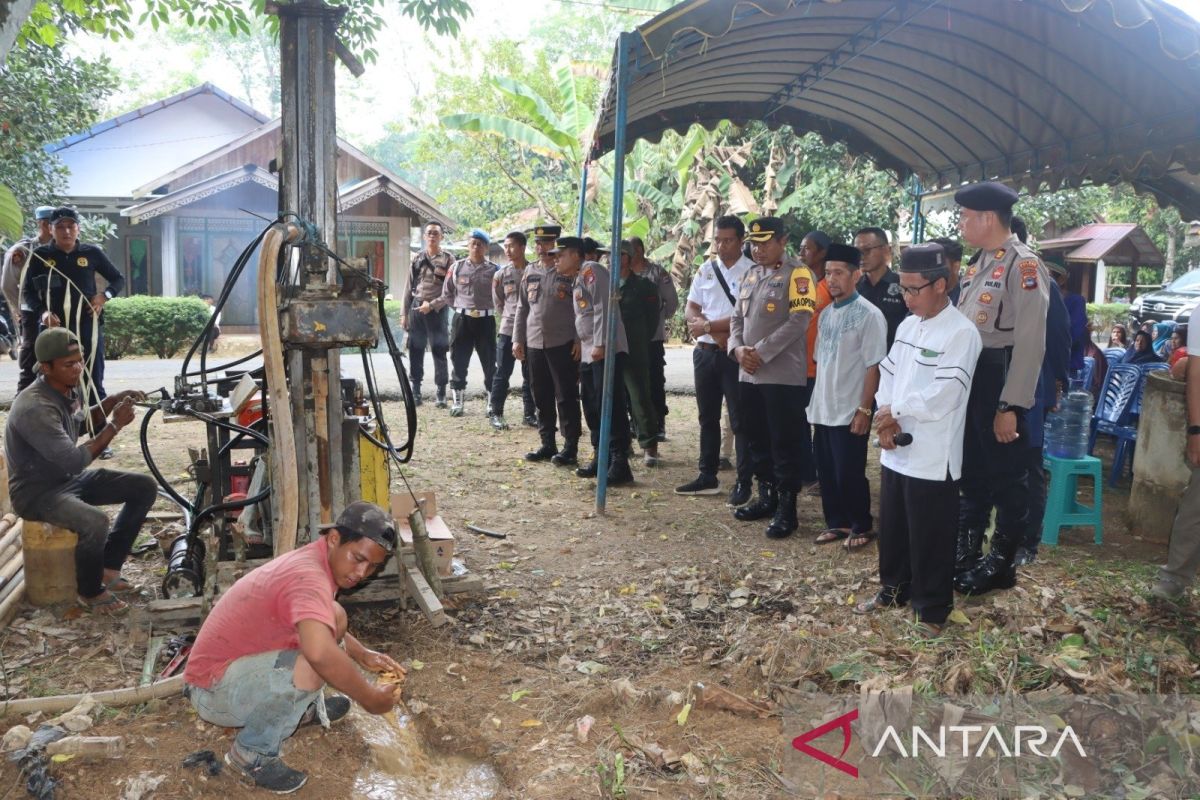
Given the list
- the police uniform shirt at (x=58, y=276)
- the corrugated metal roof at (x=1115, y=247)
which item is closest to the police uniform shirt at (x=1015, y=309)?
the police uniform shirt at (x=58, y=276)

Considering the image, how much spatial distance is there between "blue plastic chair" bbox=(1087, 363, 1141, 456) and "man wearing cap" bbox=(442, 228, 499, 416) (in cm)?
576

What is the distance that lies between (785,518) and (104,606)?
13.1 ft

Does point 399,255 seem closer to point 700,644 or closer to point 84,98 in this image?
point 84,98

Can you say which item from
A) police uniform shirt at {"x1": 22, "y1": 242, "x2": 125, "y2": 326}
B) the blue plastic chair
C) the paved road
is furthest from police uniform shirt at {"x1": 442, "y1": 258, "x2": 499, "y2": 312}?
the blue plastic chair

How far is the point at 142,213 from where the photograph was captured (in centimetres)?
1806

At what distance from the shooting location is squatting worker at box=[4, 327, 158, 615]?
177 inches

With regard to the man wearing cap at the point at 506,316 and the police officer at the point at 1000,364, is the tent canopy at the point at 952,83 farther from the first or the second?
the police officer at the point at 1000,364

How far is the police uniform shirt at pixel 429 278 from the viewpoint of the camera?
33.9 ft

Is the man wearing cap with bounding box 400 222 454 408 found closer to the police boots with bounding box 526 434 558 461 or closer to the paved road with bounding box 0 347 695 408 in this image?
the paved road with bounding box 0 347 695 408

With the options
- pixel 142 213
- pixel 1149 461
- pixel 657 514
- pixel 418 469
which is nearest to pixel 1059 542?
pixel 1149 461

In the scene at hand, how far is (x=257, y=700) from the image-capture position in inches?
124

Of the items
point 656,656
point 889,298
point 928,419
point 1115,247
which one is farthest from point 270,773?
point 1115,247

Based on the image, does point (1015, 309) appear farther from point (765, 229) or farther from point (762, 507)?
point (762, 507)

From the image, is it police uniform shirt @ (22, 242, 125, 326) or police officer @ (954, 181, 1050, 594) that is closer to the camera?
police officer @ (954, 181, 1050, 594)
